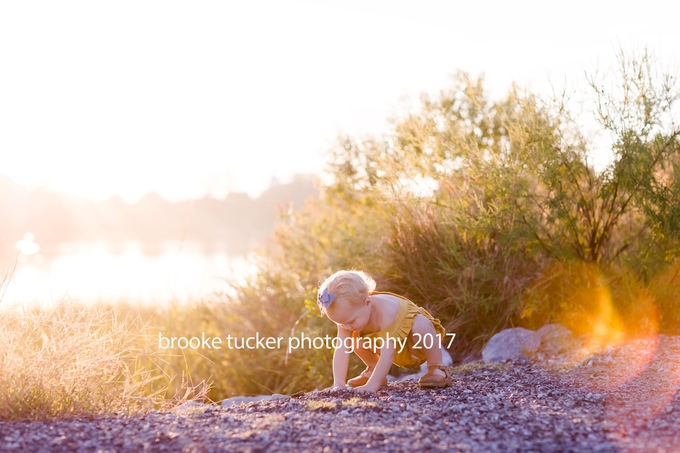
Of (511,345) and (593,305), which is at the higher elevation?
(593,305)

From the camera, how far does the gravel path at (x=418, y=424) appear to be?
112 inches

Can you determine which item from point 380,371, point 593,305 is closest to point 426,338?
point 380,371

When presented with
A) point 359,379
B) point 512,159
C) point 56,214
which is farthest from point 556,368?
point 56,214

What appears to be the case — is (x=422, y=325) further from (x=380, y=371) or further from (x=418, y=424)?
(x=418, y=424)

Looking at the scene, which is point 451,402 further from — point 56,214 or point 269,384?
point 56,214

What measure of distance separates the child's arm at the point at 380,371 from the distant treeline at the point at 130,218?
30898mm

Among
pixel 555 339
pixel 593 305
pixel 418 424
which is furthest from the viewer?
pixel 593 305

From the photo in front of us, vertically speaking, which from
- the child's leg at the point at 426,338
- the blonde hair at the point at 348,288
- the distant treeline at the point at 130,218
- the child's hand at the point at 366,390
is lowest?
the child's hand at the point at 366,390

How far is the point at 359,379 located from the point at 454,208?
214cm

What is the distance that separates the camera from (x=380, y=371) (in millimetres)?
4184

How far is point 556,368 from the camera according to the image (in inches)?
195

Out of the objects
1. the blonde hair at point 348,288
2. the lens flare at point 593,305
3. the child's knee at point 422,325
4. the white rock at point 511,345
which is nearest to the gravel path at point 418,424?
the child's knee at point 422,325

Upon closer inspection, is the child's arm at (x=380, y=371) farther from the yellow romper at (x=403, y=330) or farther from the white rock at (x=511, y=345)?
the white rock at (x=511, y=345)

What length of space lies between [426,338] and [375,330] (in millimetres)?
388
